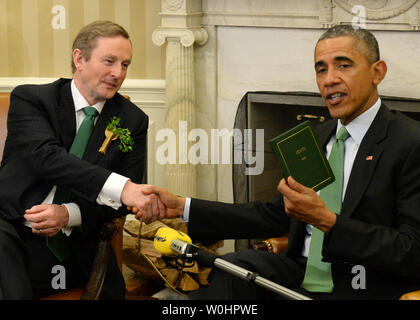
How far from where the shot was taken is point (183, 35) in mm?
4418

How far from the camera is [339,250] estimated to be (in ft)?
7.46

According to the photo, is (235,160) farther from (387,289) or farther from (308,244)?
(387,289)

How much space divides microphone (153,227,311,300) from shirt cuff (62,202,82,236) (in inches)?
29.8

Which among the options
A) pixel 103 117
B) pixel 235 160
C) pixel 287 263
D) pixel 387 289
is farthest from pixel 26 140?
pixel 235 160

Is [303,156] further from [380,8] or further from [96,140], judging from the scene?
[380,8]

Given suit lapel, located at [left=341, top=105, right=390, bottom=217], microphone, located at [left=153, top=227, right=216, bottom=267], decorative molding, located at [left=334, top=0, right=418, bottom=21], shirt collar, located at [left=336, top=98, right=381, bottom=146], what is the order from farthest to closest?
decorative molding, located at [left=334, top=0, right=418, bottom=21] → shirt collar, located at [left=336, top=98, right=381, bottom=146] → suit lapel, located at [left=341, top=105, right=390, bottom=217] → microphone, located at [left=153, top=227, right=216, bottom=267]

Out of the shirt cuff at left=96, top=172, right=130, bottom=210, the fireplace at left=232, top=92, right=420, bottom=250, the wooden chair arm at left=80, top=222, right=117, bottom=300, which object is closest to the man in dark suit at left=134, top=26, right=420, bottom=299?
the shirt cuff at left=96, top=172, right=130, bottom=210

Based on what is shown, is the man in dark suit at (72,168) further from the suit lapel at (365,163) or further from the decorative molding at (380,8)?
the decorative molding at (380,8)

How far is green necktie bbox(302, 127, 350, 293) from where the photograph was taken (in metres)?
2.47

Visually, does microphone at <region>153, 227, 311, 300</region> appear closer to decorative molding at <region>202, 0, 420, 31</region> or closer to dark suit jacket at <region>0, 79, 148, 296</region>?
dark suit jacket at <region>0, 79, 148, 296</region>

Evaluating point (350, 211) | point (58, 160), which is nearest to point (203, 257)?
point (350, 211)

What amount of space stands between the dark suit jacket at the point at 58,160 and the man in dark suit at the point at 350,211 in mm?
298

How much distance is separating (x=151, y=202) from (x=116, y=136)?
0.38 meters

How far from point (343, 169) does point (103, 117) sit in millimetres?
1017
